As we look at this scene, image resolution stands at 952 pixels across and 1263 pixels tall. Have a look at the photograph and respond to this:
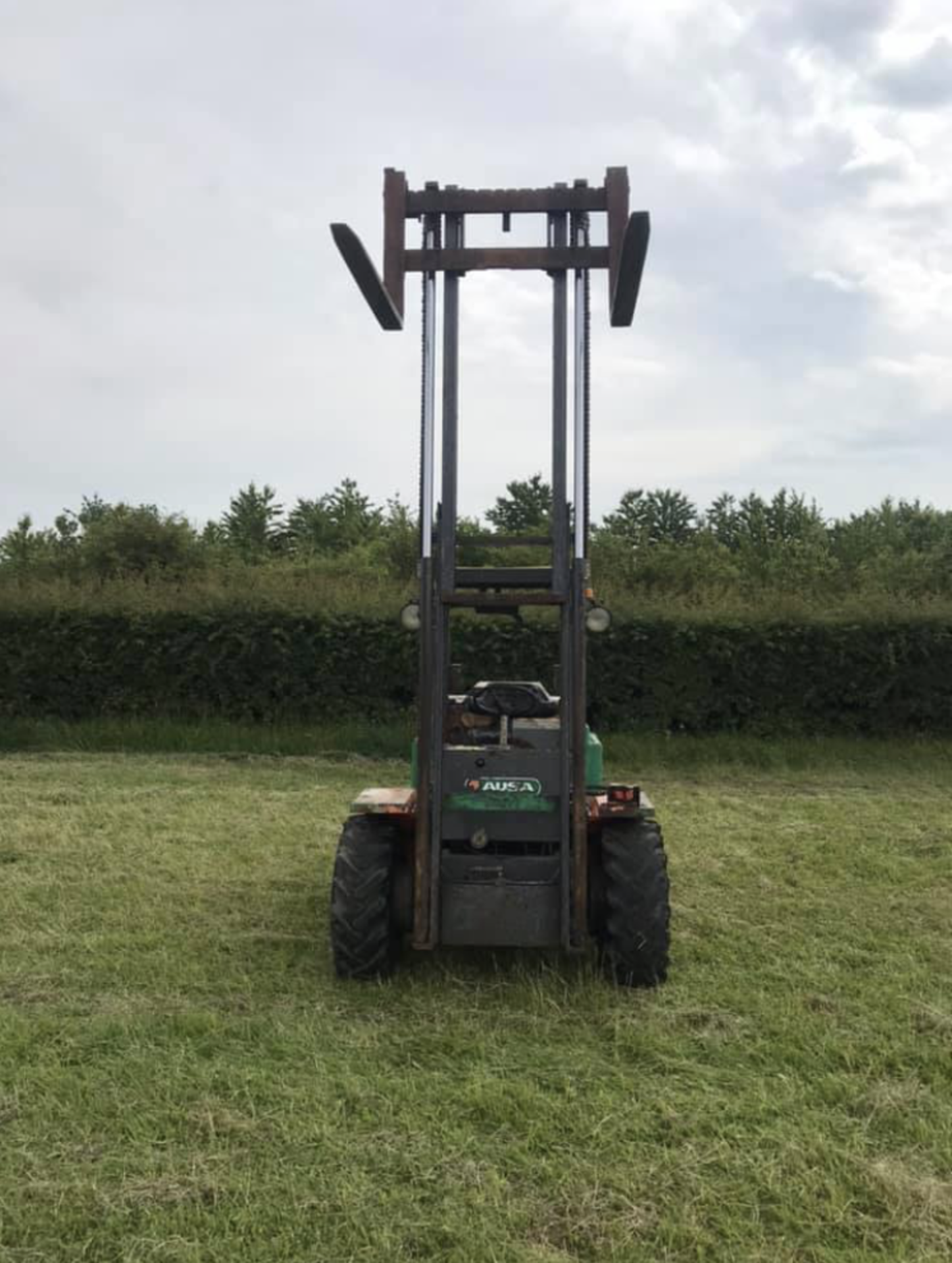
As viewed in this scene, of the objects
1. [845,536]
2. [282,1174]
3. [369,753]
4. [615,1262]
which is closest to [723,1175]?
[615,1262]

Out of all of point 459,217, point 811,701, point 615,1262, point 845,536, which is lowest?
point 615,1262

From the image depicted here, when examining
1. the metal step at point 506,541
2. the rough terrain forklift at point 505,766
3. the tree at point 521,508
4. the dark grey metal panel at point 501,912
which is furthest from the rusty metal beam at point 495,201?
the tree at point 521,508

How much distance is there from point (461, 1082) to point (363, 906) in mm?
1009

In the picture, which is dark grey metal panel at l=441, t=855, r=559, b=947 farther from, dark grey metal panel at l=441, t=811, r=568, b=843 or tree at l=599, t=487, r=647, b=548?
tree at l=599, t=487, r=647, b=548

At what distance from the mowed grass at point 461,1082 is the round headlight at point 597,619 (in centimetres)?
149

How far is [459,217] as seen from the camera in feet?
15.4

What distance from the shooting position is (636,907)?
174 inches

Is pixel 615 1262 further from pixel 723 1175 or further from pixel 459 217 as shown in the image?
pixel 459 217

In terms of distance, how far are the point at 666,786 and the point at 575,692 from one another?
20.2ft

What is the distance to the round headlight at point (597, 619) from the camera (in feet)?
14.2

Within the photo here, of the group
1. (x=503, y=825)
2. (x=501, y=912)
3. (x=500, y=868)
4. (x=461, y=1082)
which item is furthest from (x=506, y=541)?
(x=461, y=1082)

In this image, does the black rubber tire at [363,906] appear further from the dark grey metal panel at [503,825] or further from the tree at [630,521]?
the tree at [630,521]

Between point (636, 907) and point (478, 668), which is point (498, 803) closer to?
point (636, 907)

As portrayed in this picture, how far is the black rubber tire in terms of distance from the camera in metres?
4.46
